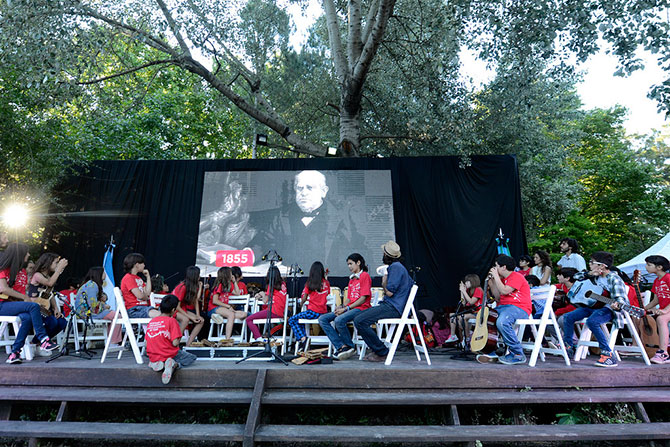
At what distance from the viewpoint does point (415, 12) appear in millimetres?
9258

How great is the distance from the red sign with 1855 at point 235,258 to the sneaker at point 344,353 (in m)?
4.03

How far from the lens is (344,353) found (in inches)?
Result: 162

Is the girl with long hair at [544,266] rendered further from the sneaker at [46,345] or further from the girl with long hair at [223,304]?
the sneaker at [46,345]

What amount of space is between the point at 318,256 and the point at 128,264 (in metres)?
3.88

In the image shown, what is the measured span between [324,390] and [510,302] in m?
2.11

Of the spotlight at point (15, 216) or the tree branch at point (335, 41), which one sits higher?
the tree branch at point (335, 41)

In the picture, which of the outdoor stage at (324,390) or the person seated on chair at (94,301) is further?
the person seated on chair at (94,301)

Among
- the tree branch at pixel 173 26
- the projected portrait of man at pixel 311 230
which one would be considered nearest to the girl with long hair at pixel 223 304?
the projected portrait of man at pixel 311 230

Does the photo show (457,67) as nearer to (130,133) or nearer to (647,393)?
(647,393)

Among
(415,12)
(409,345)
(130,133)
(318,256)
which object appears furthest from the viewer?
(130,133)

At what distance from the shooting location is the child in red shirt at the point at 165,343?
3.34 meters

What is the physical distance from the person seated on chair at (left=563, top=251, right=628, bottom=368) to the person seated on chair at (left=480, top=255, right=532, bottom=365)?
0.67m

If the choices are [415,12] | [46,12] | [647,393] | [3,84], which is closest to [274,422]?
[647,393]

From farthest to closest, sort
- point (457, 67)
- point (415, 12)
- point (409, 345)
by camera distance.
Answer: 1. point (415, 12)
2. point (457, 67)
3. point (409, 345)
